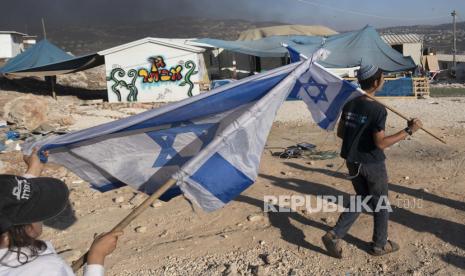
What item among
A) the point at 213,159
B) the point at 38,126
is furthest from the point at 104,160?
the point at 38,126

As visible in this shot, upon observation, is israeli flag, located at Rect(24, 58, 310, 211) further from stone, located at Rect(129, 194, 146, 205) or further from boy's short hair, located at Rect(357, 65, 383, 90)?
stone, located at Rect(129, 194, 146, 205)

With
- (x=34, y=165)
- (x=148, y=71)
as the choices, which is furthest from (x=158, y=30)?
(x=34, y=165)

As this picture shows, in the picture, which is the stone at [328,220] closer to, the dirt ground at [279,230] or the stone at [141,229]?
the dirt ground at [279,230]

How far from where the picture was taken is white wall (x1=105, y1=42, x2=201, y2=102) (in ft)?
80.5

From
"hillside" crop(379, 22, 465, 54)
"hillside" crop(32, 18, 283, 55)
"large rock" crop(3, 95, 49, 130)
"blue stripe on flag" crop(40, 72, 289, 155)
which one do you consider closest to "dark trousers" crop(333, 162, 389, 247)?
"blue stripe on flag" crop(40, 72, 289, 155)

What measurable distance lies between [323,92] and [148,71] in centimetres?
2029

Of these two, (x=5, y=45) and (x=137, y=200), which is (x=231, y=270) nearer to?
(x=137, y=200)

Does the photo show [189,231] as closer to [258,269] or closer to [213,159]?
[258,269]

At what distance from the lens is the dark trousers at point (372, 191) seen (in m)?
4.40

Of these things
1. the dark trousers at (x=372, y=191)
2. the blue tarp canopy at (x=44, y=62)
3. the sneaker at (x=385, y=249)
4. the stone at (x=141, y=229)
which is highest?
the dark trousers at (x=372, y=191)

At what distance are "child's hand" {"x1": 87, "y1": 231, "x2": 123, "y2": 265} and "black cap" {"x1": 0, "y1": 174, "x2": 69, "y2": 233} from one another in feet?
1.27

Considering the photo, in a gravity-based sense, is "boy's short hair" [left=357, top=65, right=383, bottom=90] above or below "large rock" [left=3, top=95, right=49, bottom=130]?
above

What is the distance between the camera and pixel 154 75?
80.7ft

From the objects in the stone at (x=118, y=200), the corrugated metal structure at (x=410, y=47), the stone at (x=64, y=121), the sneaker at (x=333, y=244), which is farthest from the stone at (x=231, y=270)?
the corrugated metal structure at (x=410, y=47)
